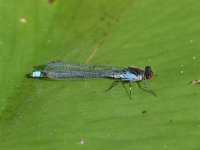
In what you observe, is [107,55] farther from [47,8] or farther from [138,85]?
[47,8]

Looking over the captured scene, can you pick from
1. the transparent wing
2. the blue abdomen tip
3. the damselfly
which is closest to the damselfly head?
the damselfly

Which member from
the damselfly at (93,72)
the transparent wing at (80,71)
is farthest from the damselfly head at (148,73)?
the transparent wing at (80,71)

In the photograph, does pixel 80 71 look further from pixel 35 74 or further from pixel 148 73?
pixel 148 73

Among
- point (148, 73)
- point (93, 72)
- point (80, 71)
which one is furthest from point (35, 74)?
point (148, 73)

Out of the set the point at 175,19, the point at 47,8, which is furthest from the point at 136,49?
the point at 47,8

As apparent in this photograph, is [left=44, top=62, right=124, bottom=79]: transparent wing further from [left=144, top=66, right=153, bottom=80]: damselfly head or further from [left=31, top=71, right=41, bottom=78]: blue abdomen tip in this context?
[left=144, top=66, right=153, bottom=80]: damselfly head

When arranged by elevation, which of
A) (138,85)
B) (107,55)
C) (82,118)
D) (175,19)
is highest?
(175,19)

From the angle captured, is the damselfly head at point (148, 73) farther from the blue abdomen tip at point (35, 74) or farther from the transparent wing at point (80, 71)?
the blue abdomen tip at point (35, 74)
